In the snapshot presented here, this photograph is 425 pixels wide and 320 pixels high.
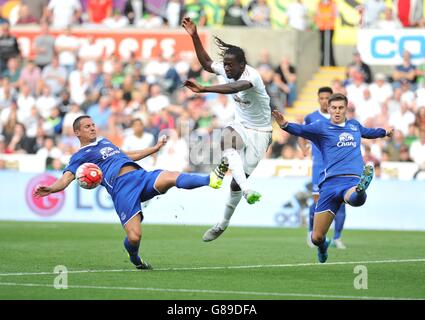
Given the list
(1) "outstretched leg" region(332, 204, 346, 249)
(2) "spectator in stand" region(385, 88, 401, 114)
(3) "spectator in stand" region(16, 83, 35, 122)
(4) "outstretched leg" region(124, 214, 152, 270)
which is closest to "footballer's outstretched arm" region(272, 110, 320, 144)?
(4) "outstretched leg" region(124, 214, 152, 270)

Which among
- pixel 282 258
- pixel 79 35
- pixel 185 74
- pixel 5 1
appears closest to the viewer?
pixel 282 258

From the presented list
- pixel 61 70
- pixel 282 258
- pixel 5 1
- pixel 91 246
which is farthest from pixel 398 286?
pixel 5 1

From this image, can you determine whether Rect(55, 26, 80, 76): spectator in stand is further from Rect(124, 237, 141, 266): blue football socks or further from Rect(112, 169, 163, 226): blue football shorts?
Rect(124, 237, 141, 266): blue football socks

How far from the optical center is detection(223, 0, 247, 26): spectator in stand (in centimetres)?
3159

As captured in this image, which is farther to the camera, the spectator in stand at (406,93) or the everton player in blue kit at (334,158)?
the spectator in stand at (406,93)

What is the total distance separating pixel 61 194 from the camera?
2680 cm

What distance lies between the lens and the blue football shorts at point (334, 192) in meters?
15.0

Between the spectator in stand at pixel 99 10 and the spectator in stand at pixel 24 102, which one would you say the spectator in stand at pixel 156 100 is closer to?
the spectator in stand at pixel 24 102

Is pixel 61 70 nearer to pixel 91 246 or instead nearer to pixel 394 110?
pixel 394 110

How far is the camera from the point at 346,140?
1530 centimetres

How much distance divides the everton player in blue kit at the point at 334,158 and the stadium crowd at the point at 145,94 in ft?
33.3

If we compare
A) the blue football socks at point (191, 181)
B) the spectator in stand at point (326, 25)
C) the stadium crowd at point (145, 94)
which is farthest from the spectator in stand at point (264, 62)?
the blue football socks at point (191, 181)

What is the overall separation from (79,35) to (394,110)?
32.9 feet

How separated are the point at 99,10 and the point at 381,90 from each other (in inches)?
382
